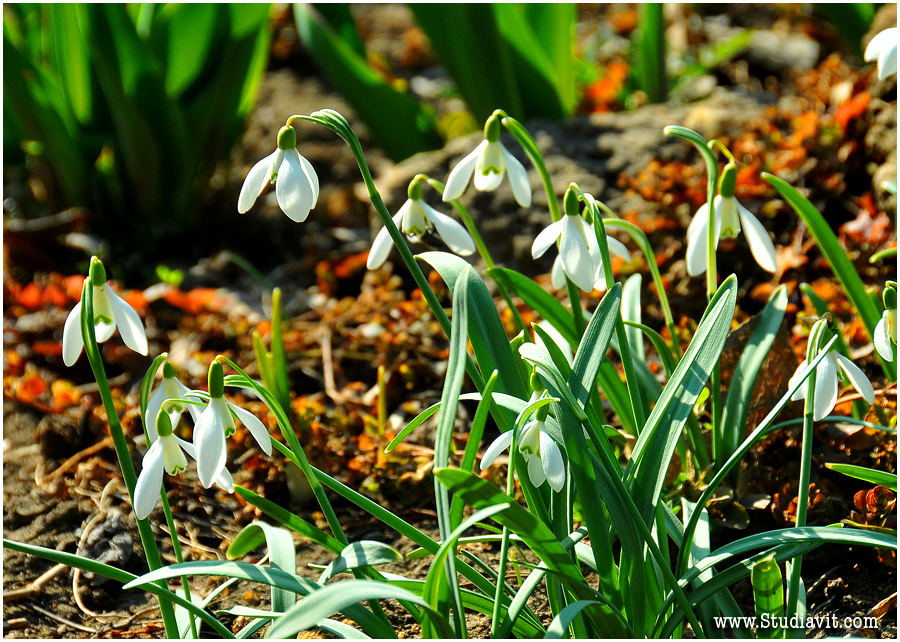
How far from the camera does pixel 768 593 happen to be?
3.59 feet

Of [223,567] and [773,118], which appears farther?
[773,118]

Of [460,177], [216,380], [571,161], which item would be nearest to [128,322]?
[216,380]

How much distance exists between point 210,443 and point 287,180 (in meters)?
0.39

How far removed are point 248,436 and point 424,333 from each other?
2.15 ft

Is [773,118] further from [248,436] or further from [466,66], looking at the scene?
[248,436]

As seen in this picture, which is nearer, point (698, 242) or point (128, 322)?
point (128, 322)

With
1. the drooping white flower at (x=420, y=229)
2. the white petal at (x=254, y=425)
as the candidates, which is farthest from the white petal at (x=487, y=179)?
the white petal at (x=254, y=425)

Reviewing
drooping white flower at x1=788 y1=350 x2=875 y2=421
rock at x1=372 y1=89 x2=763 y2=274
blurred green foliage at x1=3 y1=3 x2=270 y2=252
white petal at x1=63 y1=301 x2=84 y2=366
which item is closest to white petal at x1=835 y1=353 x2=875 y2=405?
drooping white flower at x1=788 y1=350 x2=875 y2=421

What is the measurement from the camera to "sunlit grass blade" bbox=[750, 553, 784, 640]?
1.07 m

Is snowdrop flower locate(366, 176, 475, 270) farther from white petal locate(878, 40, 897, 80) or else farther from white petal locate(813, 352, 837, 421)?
white petal locate(878, 40, 897, 80)

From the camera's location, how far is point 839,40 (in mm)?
3871

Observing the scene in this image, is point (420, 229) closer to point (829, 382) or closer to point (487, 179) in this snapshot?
point (487, 179)

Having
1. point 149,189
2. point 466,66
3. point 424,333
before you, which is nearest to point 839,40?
point 466,66

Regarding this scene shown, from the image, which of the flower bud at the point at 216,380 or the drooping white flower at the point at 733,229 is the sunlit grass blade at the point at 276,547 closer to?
the flower bud at the point at 216,380
